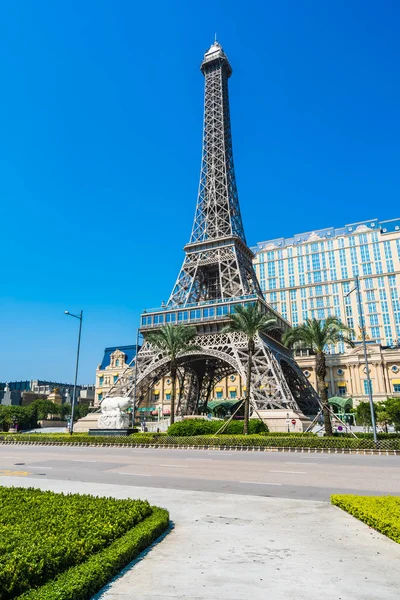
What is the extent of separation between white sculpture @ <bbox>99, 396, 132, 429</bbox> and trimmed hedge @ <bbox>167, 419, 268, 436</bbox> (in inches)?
215

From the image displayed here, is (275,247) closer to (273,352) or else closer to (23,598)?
(273,352)

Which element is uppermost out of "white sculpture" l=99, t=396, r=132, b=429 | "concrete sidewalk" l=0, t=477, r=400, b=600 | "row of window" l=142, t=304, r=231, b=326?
"row of window" l=142, t=304, r=231, b=326

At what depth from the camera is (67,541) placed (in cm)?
566

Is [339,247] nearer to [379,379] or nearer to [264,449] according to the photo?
[379,379]

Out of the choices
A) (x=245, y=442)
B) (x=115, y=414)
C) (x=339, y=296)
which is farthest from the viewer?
(x=339, y=296)

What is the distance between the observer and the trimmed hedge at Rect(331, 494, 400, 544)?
7375 mm

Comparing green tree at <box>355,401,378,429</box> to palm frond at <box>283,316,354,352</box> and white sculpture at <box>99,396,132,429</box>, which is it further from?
white sculpture at <box>99,396,132,429</box>

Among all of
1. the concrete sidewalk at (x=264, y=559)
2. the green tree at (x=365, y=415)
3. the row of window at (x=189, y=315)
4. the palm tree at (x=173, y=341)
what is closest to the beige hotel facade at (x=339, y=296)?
the green tree at (x=365, y=415)

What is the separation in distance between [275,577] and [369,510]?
3795mm

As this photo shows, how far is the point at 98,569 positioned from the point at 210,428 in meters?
31.8

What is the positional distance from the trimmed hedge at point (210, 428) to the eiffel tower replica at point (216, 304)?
16.6ft

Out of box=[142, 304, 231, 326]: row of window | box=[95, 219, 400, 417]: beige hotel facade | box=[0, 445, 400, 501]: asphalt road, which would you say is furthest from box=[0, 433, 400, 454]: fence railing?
box=[95, 219, 400, 417]: beige hotel facade

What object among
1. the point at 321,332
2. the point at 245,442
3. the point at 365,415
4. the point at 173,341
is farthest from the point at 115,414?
the point at 365,415

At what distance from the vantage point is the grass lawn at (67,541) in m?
4.61
